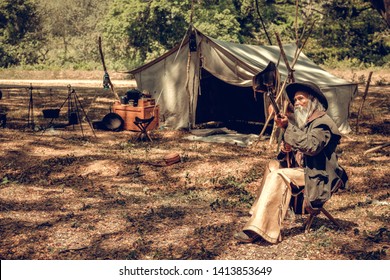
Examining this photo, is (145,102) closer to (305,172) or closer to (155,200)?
(155,200)

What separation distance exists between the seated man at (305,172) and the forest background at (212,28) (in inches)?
941

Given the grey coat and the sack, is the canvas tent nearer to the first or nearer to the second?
the sack

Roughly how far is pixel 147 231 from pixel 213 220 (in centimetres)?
92

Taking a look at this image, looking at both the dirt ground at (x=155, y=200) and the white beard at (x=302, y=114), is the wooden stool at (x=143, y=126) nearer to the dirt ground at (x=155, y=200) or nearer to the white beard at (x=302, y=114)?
the dirt ground at (x=155, y=200)

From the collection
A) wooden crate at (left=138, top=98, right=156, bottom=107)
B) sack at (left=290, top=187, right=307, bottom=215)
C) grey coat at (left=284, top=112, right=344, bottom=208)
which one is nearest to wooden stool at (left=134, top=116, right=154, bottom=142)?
wooden crate at (left=138, top=98, right=156, bottom=107)

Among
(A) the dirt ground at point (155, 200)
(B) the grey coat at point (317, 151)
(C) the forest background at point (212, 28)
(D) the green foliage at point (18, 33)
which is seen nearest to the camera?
(B) the grey coat at point (317, 151)

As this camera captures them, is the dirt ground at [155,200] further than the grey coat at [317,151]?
Yes

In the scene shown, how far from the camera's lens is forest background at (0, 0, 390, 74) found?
31391 mm

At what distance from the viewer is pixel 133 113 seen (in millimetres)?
14102

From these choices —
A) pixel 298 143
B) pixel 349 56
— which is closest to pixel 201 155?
Answer: pixel 298 143

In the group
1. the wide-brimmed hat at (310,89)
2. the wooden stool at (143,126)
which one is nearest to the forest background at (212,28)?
the wooden stool at (143,126)

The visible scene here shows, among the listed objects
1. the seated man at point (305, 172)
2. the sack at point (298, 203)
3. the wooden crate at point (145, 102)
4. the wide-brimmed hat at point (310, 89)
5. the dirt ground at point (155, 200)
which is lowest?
the dirt ground at point (155, 200)

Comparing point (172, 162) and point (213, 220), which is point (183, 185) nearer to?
point (172, 162)

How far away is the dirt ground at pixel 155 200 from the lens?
5.41 meters
